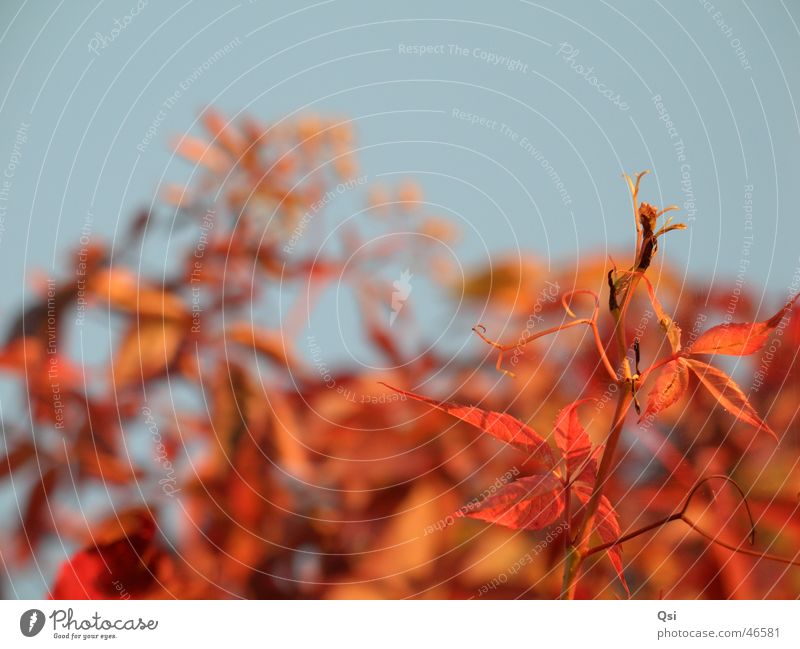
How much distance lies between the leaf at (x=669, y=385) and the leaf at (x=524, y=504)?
7 cm

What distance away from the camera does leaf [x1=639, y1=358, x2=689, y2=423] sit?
18.6 inches

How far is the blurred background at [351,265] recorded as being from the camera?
0.52 m

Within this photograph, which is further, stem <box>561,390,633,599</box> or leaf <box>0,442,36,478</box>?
leaf <box>0,442,36,478</box>

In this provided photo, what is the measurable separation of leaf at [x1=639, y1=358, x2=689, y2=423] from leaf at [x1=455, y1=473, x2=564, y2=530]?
7 centimetres

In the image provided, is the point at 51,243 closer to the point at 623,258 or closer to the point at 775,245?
the point at 623,258

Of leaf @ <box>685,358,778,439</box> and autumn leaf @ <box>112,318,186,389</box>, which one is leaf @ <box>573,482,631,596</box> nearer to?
leaf @ <box>685,358,778,439</box>

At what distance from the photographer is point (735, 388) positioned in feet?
1.58

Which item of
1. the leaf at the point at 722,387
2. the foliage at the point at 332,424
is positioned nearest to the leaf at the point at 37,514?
the foliage at the point at 332,424

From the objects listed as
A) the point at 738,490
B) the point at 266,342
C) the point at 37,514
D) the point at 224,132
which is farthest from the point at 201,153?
the point at 738,490

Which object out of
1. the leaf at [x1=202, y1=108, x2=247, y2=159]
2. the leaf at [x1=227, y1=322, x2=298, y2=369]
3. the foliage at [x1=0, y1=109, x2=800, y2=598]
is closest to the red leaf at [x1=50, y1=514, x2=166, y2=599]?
the foliage at [x1=0, y1=109, x2=800, y2=598]

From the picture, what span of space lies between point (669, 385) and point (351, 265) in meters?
0.20

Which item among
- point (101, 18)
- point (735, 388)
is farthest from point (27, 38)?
point (735, 388)

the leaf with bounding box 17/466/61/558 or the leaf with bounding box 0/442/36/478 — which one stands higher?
the leaf with bounding box 0/442/36/478

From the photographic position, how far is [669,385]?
1.55 ft
